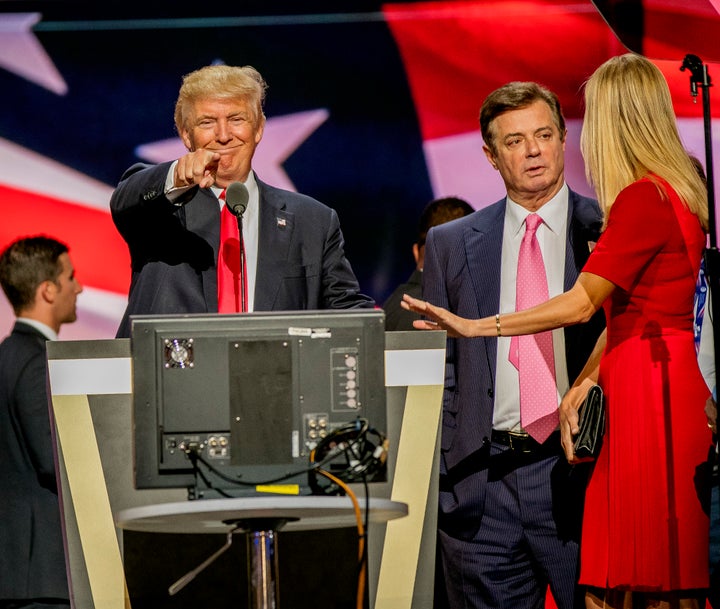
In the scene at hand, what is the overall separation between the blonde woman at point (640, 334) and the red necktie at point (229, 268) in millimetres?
576

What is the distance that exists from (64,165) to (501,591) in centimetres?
324

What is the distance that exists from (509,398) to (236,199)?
3.42 ft

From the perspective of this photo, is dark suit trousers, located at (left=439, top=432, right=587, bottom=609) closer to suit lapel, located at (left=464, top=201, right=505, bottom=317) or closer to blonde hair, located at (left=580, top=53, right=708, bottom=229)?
suit lapel, located at (left=464, top=201, right=505, bottom=317)

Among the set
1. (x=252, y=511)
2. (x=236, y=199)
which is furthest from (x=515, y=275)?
(x=252, y=511)

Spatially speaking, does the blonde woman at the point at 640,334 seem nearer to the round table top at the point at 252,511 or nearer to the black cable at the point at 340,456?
the black cable at the point at 340,456

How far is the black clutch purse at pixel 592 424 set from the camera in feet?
9.23

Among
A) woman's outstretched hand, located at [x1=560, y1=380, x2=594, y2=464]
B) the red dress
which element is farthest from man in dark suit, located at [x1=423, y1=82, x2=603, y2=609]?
the red dress

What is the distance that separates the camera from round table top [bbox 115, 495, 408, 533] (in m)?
2.10

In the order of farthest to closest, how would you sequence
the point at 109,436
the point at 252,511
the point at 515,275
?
the point at 515,275
the point at 109,436
the point at 252,511

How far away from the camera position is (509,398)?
10.5 ft

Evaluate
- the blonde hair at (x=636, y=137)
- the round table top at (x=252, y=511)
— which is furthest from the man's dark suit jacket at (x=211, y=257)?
the round table top at (x=252, y=511)

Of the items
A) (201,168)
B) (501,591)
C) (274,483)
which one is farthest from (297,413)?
(501,591)

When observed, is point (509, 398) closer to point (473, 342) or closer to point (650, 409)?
point (473, 342)

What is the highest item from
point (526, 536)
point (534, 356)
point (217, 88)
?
point (217, 88)
